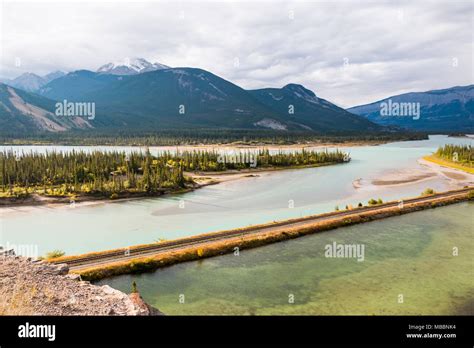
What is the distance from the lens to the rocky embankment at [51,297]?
15352mm

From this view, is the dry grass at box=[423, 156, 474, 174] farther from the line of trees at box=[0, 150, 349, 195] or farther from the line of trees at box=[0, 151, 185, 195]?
the line of trees at box=[0, 151, 185, 195]

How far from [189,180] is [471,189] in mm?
48136

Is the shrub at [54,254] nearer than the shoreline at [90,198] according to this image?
Yes

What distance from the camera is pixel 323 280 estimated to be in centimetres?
2623

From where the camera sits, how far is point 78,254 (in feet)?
102

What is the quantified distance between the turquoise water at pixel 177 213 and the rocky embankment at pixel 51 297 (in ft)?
42.9

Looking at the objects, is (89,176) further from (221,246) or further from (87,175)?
(221,246)

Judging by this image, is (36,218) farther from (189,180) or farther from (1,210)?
(189,180)

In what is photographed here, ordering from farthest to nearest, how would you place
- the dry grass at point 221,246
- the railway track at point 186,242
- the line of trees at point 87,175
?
the line of trees at point 87,175, the railway track at point 186,242, the dry grass at point 221,246

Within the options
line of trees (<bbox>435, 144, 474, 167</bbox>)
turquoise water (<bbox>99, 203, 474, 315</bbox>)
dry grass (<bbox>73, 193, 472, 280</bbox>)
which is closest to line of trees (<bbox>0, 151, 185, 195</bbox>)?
dry grass (<bbox>73, 193, 472, 280</bbox>)

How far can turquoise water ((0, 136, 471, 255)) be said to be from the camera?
37.3 metres

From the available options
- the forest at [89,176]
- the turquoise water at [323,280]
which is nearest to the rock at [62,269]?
the turquoise water at [323,280]

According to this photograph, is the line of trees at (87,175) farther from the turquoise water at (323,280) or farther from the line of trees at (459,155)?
the line of trees at (459,155)
